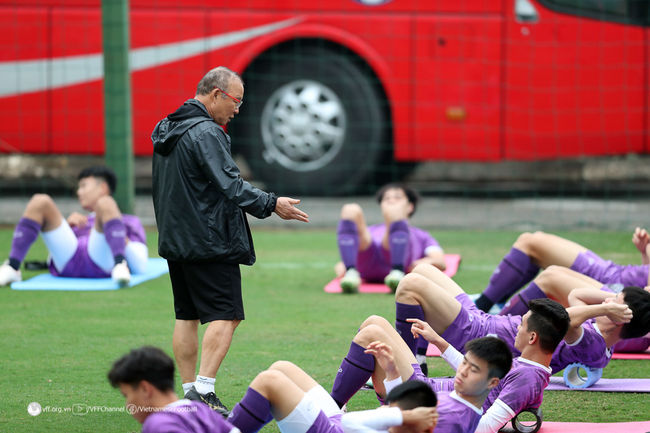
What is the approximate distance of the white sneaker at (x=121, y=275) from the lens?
772 centimetres

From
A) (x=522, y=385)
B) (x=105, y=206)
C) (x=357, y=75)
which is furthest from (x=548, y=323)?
(x=357, y=75)

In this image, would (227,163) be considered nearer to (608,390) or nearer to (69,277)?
(608,390)

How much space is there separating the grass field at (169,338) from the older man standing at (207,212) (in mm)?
349

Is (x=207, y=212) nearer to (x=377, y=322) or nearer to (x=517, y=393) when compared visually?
(x=377, y=322)

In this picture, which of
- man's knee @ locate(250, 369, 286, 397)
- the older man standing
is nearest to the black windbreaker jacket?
the older man standing

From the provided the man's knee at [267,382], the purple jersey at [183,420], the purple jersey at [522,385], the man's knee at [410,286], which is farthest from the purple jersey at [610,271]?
the purple jersey at [183,420]

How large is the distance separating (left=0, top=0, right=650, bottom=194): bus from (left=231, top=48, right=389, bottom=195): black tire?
16 mm

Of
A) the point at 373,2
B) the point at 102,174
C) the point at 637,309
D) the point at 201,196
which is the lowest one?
the point at 637,309

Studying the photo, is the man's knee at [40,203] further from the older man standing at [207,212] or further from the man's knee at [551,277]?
the man's knee at [551,277]

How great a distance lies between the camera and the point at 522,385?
4250mm

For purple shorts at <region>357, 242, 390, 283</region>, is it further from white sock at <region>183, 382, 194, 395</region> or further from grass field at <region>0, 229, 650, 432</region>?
white sock at <region>183, 382, 194, 395</region>

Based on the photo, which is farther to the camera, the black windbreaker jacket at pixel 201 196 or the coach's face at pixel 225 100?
the coach's face at pixel 225 100

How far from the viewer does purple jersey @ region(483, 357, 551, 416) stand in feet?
13.9

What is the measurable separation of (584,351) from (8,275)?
4.61 meters
